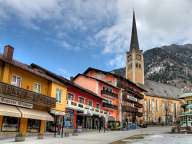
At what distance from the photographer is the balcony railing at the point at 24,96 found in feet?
91.9

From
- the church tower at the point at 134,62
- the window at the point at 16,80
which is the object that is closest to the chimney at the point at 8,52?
the window at the point at 16,80

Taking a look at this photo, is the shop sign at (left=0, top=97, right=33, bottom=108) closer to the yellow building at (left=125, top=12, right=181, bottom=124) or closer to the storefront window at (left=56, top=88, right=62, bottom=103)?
the storefront window at (left=56, top=88, right=62, bottom=103)

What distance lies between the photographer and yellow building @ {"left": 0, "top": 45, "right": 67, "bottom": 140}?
28.7 metres

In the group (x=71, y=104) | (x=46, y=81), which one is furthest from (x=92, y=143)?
(x=71, y=104)

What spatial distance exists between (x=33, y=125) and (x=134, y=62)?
298ft

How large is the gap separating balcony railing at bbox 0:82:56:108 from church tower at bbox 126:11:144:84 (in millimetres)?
84433

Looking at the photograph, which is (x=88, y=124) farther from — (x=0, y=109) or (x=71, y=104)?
(x=0, y=109)

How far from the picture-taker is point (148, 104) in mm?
105875

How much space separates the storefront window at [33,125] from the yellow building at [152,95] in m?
70.3

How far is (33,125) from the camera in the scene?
3481cm

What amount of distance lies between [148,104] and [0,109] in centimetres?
8468

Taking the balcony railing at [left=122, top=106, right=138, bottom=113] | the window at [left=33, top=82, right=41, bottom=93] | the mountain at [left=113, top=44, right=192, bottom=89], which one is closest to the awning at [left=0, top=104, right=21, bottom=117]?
the window at [left=33, top=82, right=41, bottom=93]

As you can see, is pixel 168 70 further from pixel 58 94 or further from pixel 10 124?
pixel 10 124

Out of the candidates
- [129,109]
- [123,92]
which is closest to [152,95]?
[129,109]
